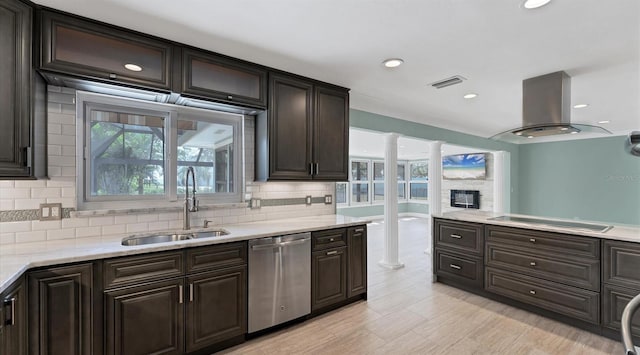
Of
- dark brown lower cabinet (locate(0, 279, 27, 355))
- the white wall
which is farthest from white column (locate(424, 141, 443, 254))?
dark brown lower cabinet (locate(0, 279, 27, 355))

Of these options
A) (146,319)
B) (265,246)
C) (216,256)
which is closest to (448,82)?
(265,246)

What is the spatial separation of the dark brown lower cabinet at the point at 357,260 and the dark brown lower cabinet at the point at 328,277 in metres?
0.09

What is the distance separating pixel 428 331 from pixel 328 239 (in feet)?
4.07

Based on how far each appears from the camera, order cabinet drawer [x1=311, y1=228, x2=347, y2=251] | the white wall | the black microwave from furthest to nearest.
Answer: the black microwave
cabinet drawer [x1=311, y1=228, x2=347, y2=251]
the white wall

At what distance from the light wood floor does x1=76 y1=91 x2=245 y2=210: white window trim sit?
55.8 inches

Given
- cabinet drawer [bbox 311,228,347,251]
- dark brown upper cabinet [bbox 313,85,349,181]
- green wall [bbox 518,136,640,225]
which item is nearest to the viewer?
cabinet drawer [bbox 311,228,347,251]

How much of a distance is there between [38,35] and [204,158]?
1.45 meters

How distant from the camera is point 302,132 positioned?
10.1 ft

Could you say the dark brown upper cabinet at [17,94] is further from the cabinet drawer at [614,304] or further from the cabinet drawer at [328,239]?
the cabinet drawer at [614,304]

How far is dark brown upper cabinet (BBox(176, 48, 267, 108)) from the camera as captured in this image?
236 cm

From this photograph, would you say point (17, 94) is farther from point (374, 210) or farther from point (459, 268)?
point (374, 210)

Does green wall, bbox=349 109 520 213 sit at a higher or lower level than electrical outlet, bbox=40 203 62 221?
higher

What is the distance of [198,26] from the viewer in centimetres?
207

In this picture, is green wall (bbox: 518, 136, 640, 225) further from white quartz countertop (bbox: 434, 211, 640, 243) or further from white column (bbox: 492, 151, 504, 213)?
white quartz countertop (bbox: 434, 211, 640, 243)
